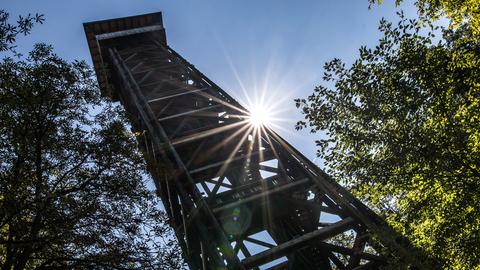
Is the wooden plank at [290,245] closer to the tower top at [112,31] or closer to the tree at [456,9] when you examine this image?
the tree at [456,9]

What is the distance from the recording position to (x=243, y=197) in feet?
21.5

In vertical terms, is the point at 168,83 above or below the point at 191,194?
above

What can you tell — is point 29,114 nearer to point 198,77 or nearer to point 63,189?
point 63,189

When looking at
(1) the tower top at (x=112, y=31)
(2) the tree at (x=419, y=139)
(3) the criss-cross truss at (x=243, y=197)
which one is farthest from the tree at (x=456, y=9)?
(1) the tower top at (x=112, y=31)

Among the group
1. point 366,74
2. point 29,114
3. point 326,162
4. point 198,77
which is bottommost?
point 326,162

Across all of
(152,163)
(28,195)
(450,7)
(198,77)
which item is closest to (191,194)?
(152,163)

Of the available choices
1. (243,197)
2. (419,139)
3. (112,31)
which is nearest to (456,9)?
(419,139)

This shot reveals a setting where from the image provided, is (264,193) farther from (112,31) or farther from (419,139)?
(112,31)

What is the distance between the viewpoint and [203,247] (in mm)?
5926

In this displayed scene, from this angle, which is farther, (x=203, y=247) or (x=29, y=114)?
(x=29, y=114)

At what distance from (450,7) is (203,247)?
7.48 m

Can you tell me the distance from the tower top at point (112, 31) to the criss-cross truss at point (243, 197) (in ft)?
19.0

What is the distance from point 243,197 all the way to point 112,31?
13161 mm

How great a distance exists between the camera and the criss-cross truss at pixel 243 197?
5402mm
